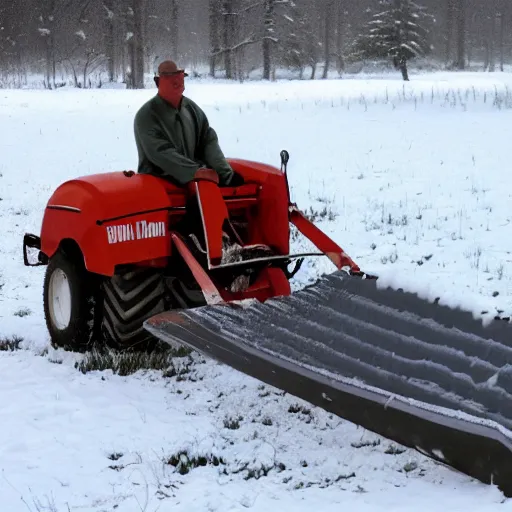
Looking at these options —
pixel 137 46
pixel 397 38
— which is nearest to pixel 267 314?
pixel 137 46

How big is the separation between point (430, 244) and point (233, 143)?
6.68m

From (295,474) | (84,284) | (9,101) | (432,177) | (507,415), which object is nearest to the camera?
(507,415)

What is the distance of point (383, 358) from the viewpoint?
3.48m

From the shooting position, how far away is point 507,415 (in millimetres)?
2887

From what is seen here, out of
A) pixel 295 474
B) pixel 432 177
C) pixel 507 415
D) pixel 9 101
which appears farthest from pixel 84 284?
pixel 9 101

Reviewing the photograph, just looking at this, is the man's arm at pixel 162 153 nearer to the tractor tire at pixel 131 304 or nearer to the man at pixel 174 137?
the man at pixel 174 137

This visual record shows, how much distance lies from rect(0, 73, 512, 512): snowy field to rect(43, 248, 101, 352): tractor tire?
152 millimetres

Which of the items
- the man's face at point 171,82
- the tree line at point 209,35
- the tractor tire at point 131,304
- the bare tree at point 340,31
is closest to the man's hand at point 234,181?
the man's face at point 171,82

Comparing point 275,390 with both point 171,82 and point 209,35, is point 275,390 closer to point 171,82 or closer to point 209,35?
point 171,82

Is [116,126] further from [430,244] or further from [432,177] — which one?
[430,244]

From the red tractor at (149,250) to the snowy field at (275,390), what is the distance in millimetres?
393

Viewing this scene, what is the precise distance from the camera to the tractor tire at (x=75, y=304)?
15.9 ft

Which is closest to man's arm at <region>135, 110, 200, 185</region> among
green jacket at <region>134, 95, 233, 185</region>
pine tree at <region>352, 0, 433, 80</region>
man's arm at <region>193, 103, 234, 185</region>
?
green jacket at <region>134, 95, 233, 185</region>

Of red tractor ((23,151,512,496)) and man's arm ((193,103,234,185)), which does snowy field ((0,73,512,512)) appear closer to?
red tractor ((23,151,512,496))
